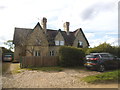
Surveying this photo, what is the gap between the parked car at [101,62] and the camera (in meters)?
10.0

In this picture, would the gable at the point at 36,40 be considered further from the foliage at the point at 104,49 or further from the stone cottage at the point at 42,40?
the foliage at the point at 104,49

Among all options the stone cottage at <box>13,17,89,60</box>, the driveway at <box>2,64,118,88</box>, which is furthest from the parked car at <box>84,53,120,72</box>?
the stone cottage at <box>13,17,89,60</box>

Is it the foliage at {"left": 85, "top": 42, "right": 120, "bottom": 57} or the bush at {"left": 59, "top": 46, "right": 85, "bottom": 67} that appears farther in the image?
the foliage at {"left": 85, "top": 42, "right": 120, "bottom": 57}

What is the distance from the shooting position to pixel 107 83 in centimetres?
608

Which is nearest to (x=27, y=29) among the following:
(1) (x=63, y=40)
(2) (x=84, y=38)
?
(1) (x=63, y=40)

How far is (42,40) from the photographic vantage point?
65.4ft

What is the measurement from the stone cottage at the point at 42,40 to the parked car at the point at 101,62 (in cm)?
1105

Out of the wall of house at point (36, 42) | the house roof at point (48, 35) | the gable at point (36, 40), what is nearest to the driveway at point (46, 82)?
the wall of house at point (36, 42)

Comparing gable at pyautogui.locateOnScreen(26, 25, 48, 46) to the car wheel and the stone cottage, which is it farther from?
the car wheel

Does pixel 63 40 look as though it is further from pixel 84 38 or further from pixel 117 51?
pixel 117 51

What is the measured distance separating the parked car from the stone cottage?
1105 centimetres

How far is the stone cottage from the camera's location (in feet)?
65.4

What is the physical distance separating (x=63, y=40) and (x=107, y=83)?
19.8 meters

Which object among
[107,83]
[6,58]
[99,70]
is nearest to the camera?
[107,83]
